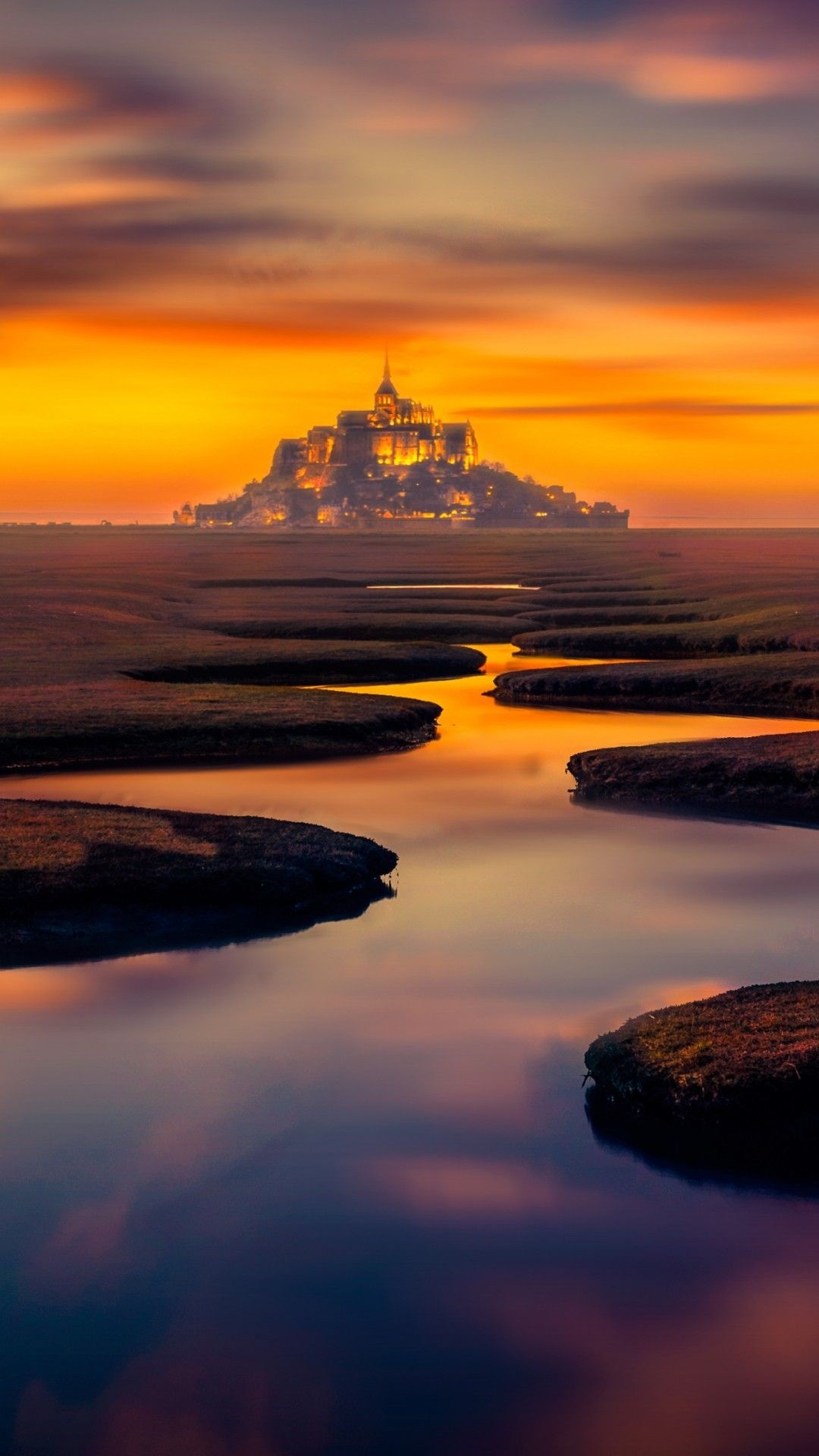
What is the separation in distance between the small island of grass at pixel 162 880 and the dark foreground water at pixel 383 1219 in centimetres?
82

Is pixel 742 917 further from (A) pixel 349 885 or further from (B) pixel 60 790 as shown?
(B) pixel 60 790

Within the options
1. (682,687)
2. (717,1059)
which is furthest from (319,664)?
(717,1059)

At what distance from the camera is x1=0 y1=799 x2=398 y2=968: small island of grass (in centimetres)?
1928

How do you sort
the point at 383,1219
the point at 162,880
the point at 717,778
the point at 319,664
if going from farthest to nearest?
the point at 319,664
the point at 717,778
the point at 162,880
the point at 383,1219

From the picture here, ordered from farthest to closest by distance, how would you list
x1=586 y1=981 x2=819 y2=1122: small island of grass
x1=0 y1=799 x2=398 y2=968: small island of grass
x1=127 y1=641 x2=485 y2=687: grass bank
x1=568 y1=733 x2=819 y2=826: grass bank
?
x1=127 y1=641 x2=485 y2=687: grass bank, x1=568 y1=733 x2=819 y2=826: grass bank, x1=0 y1=799 x2=398 y2=968: small island of grass, x1=586 y1=981 x2=819 y2=1122: small island of grass

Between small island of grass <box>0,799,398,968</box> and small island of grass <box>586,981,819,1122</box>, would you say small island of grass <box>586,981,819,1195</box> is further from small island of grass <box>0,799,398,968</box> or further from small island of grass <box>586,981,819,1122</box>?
small island of grass <box>0,799,398,968</box>

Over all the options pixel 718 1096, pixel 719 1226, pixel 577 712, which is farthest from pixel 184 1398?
pixel 577 712

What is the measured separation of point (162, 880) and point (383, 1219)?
30.6 ft

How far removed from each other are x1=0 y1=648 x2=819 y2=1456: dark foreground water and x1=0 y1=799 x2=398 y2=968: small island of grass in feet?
2.70

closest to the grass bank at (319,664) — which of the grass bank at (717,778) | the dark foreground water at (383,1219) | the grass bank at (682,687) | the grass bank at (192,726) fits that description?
the grass bank at (682,687)

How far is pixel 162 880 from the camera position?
20594 millimetres

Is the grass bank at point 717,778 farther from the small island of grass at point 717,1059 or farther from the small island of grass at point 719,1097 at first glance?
the small island of grass at point 719,1097

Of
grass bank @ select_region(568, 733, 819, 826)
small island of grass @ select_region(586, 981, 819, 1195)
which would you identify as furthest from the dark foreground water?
grass bank @ select_region(568, 733, 819, 826)

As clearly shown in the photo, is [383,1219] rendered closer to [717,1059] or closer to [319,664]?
[717,1059]
